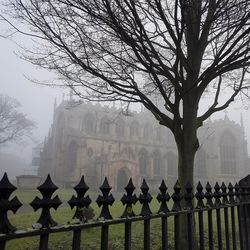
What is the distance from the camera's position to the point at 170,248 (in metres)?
6.19

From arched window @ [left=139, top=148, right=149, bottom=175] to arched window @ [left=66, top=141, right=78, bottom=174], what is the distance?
10.9 meters

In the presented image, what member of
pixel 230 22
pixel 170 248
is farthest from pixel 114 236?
pixel 230 22

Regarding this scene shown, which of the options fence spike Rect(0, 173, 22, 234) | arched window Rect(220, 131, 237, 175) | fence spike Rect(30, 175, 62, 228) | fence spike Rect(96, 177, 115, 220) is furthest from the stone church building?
fence spike Rect(0, 173, 22, 234)

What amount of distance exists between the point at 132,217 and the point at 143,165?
44.8 metres

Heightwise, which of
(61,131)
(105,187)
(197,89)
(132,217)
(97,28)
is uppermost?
(61,131)

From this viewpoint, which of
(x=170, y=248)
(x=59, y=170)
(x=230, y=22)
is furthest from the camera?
(x=59, y=170)

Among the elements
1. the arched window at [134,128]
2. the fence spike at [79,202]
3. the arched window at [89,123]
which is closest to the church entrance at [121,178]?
the arched window at [89,123]

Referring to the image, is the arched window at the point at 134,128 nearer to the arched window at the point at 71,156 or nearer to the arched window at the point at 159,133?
the arched window at the point at 159,133

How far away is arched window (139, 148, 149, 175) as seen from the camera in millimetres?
45678

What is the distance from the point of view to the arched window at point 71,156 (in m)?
41.9

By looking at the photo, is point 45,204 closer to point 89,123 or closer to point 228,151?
point 89,123

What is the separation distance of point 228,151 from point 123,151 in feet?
71.6

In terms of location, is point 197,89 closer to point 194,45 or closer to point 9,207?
point 194,45

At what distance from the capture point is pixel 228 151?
50.9 meters
